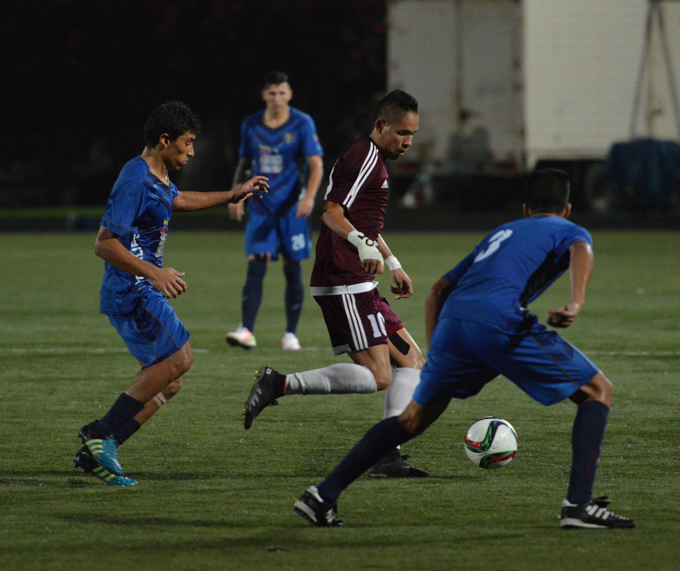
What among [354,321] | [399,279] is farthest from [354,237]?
[354,321]

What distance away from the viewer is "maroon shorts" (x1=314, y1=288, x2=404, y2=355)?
237 inches


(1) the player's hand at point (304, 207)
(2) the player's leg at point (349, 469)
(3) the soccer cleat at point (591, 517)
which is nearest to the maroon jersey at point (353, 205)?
(2) the player's leg at point (349, 469)

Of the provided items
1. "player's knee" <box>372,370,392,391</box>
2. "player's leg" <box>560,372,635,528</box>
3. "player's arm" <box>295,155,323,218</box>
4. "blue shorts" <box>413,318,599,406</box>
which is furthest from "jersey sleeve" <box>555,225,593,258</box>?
"player's arm" <box>295,155,323,218</box>

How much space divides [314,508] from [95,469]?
1.32 meters

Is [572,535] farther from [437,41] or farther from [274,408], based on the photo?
[437,41]

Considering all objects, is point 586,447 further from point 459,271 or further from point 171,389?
point 171,389

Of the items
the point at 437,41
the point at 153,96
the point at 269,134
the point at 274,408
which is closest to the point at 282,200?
the point at 269,134

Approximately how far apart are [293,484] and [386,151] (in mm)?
1684

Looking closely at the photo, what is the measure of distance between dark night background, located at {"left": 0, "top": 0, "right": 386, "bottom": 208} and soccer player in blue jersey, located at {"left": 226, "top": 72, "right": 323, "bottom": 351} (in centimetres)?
2377

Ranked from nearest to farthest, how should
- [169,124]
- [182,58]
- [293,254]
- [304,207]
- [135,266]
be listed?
[135,266], [169,124], [304,207], [293,254], [182,58]

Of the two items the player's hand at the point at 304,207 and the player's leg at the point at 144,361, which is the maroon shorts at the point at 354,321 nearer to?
the player's leg at the point at 144,361

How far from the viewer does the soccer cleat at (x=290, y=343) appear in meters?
10.3

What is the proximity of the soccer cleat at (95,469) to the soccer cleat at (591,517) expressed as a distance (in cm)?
204

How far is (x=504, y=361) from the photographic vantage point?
4766mm
